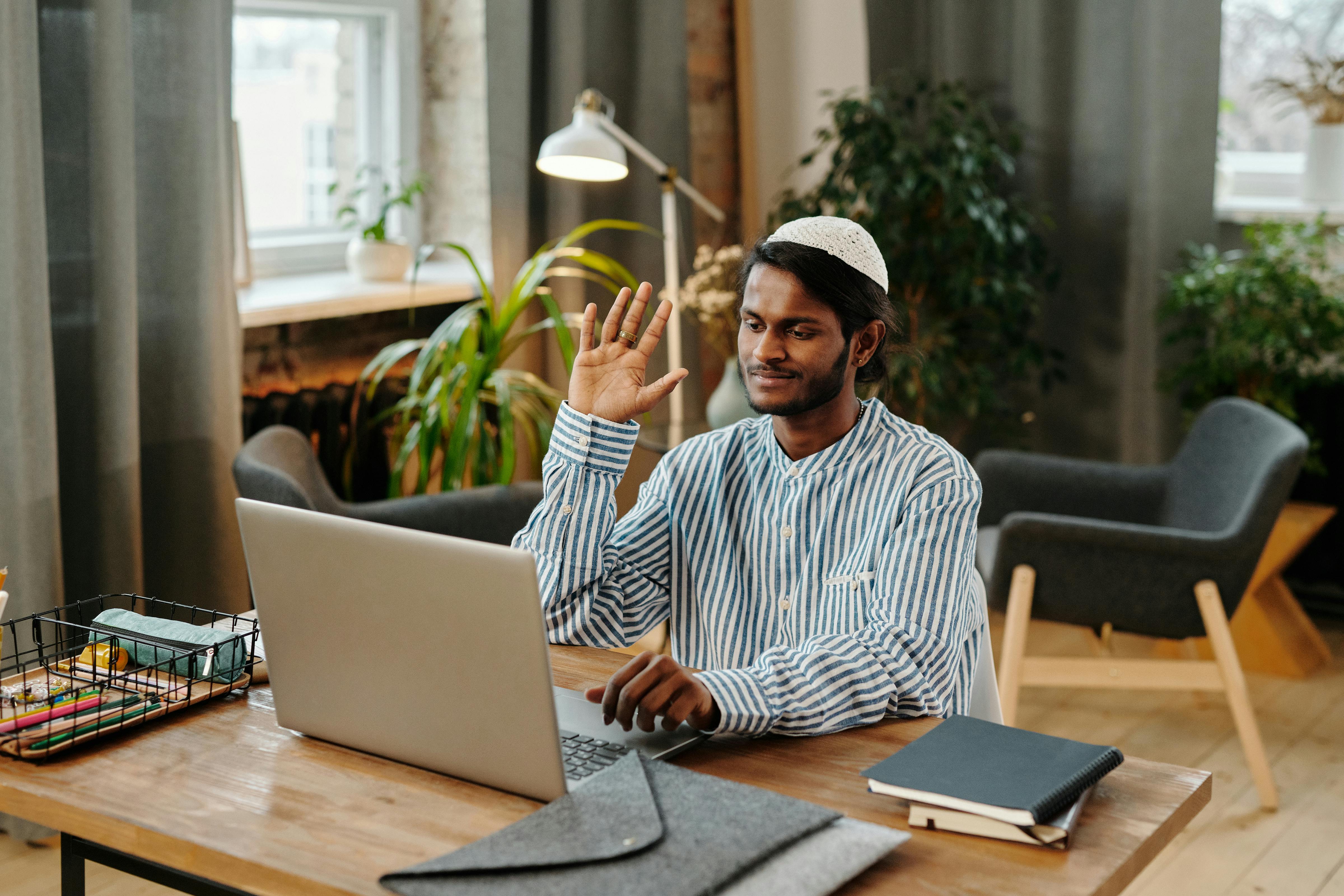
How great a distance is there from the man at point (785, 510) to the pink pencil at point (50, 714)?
49cm

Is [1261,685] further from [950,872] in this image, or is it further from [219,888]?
[219,888]

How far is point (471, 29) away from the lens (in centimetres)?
354

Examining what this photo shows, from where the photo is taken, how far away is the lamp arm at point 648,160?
292 centimetres

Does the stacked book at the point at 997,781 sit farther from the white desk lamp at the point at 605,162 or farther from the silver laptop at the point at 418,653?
the white desk lamp at the point at 605,162

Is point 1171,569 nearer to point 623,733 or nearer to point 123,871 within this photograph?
point 623,733

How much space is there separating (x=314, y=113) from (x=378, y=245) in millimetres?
406

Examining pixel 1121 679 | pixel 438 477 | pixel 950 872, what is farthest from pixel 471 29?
pixel 950 872

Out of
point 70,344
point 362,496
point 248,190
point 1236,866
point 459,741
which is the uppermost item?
point 248,190

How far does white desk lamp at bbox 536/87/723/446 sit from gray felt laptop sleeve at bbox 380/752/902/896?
6.24 ft

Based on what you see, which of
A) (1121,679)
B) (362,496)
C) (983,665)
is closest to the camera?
(983,665)

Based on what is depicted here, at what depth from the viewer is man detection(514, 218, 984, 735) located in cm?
142

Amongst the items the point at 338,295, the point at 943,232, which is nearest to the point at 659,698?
the point at 338,295

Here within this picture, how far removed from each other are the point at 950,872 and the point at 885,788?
0.10 metres

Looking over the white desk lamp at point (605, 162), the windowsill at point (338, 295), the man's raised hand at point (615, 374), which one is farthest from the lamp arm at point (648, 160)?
the man's raised hand at point (615, 374)
